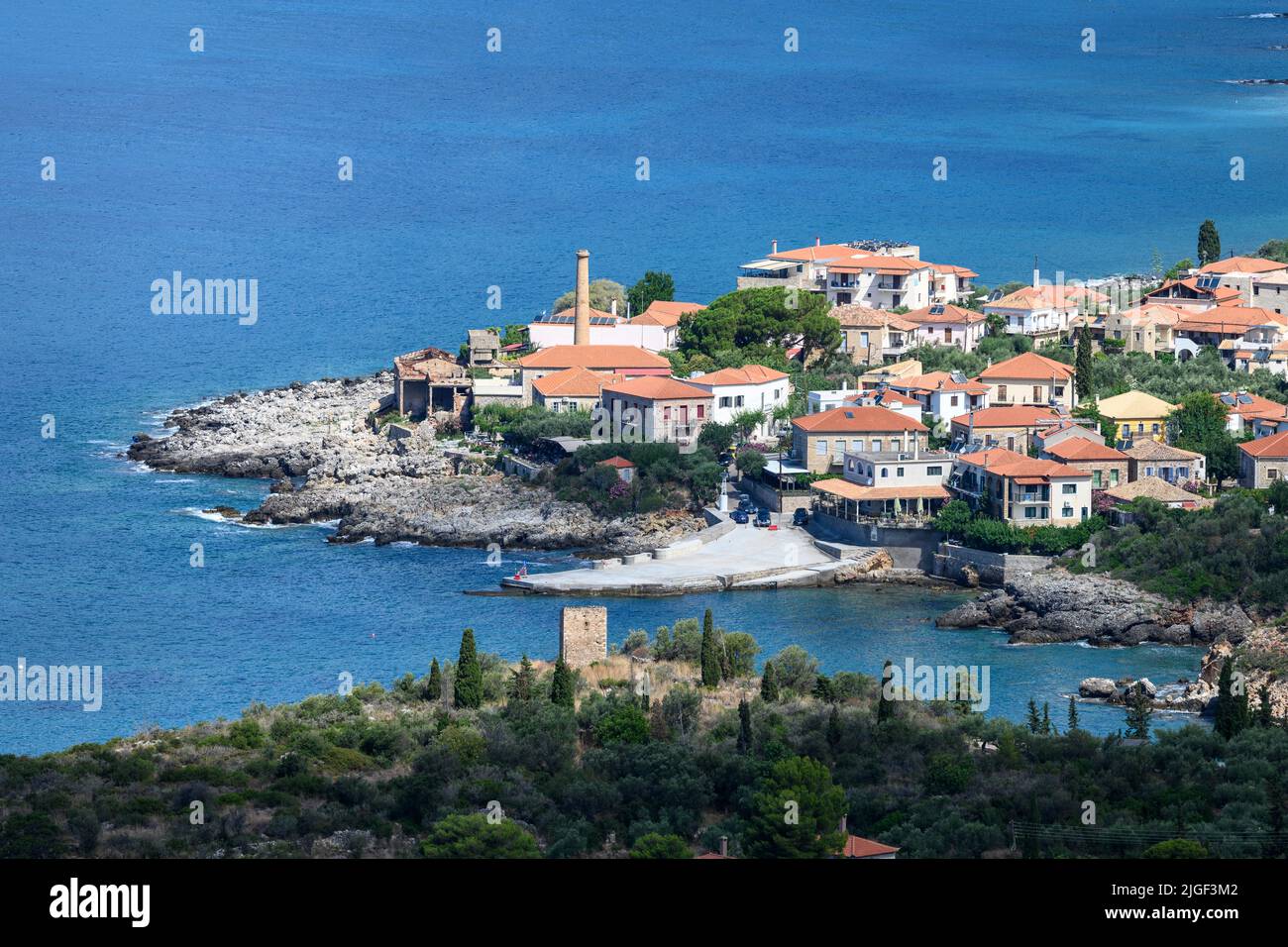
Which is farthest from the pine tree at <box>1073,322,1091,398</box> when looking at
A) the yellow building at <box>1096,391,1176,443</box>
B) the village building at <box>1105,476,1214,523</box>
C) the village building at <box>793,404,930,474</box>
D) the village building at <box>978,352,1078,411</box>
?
the village building at <box>1105,476,1214,523</box>

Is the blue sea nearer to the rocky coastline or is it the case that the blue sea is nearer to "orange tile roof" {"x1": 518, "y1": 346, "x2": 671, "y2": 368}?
the rocky coastline

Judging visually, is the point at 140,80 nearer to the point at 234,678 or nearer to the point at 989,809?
the point at 234,678

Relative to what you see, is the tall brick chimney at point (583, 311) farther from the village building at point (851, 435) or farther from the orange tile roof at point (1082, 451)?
the orange tile roof at point (1082, 451)

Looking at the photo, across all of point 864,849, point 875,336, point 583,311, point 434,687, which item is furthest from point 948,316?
point 864,849

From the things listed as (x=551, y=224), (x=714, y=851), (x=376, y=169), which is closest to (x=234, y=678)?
(x=714, y=851)

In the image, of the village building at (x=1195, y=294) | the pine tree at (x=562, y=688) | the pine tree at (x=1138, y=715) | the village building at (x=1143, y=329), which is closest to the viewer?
the pine tree at (x=562, y=688)

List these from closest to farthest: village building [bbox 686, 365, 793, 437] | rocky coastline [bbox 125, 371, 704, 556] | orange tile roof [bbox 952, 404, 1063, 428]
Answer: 1. rocky coastline [bbox 125, 371, 704, 556]
2. orange tile roof [bbox 952, 404, 1063, 428]
3. village building [bbox 686, 365, 793, 437]

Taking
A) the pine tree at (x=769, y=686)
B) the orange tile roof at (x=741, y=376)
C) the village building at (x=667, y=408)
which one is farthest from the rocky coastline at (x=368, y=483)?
the pine tree at (x=769, y=686)
